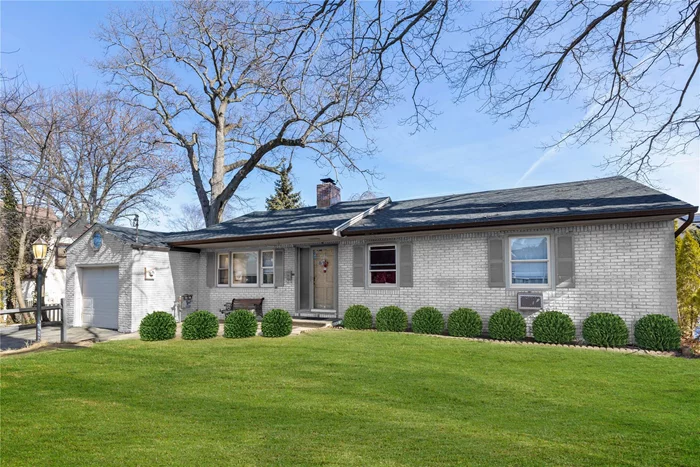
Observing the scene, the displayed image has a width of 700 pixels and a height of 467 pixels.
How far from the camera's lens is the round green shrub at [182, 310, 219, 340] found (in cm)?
1034

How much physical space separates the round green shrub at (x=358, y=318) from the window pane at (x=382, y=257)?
133 centimetres

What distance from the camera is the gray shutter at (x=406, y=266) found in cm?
1180

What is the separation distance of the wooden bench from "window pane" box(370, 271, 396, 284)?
4.05 metres

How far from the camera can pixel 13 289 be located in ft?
62.3

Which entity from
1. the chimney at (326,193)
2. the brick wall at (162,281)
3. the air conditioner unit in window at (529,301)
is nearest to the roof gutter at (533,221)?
the air conditioner unit in window at (529,301)

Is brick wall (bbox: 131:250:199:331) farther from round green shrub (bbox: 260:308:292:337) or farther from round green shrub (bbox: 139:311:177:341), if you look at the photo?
round green shrub (bbox: 260:308:292:337)

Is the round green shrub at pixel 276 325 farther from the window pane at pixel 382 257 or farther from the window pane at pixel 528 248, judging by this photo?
the window pane at pixel 528 248

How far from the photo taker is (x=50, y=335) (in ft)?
42.3

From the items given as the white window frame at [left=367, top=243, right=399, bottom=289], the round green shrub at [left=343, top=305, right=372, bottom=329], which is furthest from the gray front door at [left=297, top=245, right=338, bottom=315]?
the round green shrub at [left=343, top=305, right=372, bottom=329]

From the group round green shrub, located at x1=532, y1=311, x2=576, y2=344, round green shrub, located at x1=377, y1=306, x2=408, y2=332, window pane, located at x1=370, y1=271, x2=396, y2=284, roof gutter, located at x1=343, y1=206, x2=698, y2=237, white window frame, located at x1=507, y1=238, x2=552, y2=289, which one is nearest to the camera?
roof gutter, located at x1=343, y1=206, x2=698, y2=237

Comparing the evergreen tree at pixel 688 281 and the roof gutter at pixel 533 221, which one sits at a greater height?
the roof gutter at pixel 533 221

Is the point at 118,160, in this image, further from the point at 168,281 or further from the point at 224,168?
the point at 168,281

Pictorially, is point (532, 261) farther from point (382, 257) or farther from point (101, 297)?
point (101, 297)

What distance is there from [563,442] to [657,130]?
7271 mm
